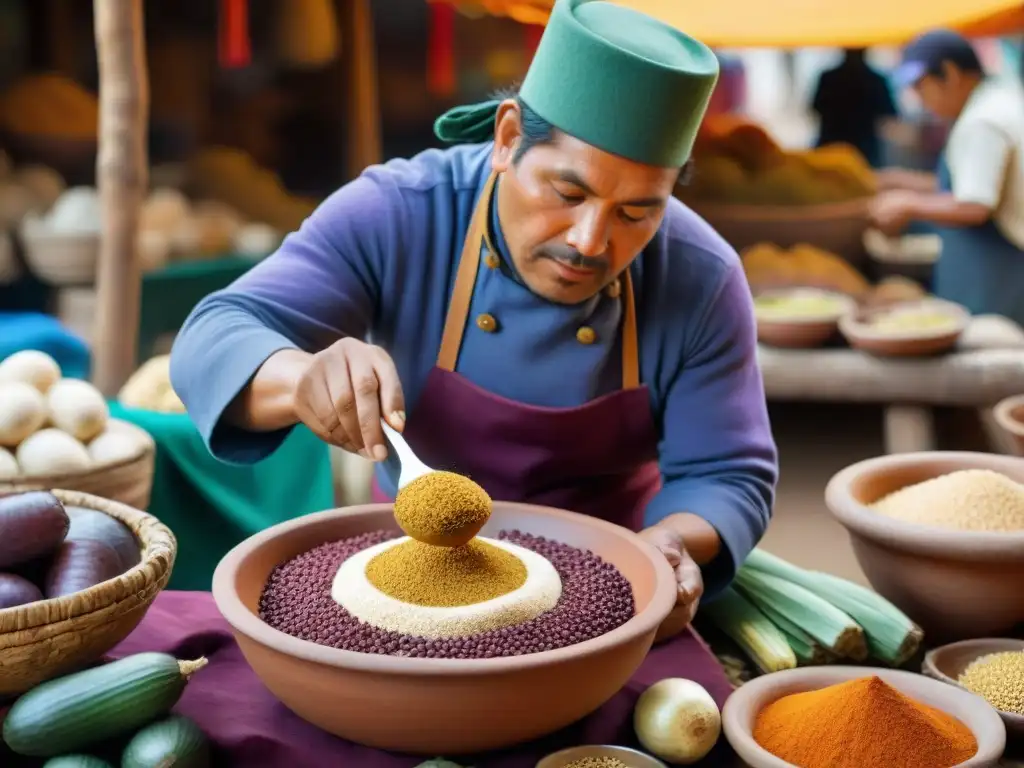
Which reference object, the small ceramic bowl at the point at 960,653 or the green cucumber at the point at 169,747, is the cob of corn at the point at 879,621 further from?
the green cucumber at the point at 169,747

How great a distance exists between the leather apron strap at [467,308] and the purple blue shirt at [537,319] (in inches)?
0.5

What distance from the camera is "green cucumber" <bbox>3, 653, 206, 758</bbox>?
108 centimetres

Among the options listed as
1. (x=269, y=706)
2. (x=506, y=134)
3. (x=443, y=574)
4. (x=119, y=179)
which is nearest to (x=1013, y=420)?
(x=506, y=134)

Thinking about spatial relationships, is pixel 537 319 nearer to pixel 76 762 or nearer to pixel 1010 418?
pixel 76 762

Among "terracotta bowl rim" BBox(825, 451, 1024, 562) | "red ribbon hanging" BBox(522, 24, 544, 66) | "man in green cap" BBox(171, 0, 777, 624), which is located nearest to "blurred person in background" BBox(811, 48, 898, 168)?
"red ribbon hanging" BBox(522, 24, 544, 66)

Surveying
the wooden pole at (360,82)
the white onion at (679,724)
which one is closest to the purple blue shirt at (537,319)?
the white onion at (679,724)

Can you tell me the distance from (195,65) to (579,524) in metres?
4.05

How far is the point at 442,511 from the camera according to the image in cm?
118

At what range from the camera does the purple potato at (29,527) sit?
1.21m

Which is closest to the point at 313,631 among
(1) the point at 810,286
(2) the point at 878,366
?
(2) the point at 878,366

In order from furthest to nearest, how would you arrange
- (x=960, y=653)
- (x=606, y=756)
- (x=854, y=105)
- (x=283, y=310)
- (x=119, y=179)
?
(x=854, y=105) < (x=119, y=179) < (x=283, y=310) < (x=960, y=653) < (x=606, y=756)

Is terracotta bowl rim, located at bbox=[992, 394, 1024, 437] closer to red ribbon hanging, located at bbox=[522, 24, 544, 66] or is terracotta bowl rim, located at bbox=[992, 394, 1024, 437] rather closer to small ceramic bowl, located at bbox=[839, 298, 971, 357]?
small ceramic bowl, located at bbox=[839, 298, 971, 357]

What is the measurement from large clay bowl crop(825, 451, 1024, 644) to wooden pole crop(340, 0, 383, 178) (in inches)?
134

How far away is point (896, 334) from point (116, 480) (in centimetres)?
273
